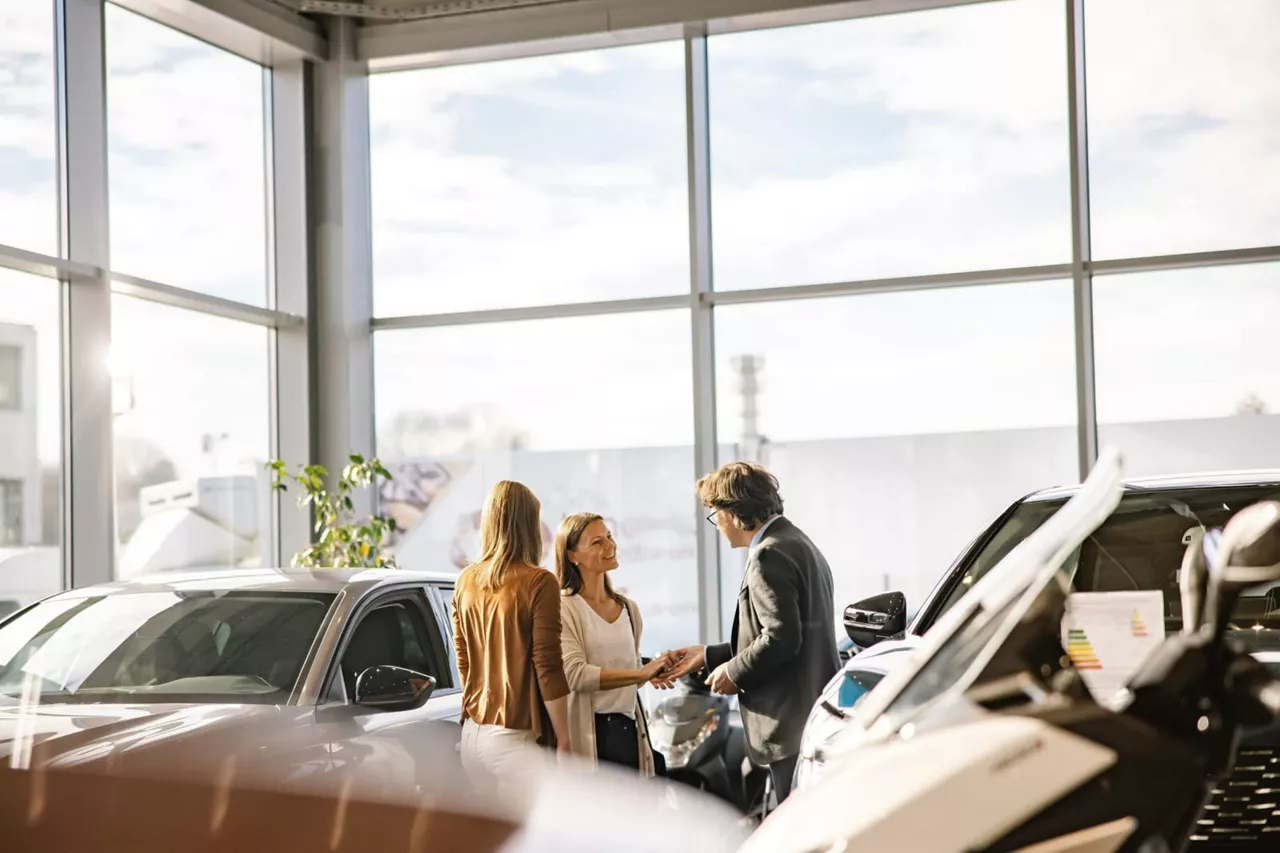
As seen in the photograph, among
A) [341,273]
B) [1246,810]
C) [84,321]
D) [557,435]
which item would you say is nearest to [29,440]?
[84,321]

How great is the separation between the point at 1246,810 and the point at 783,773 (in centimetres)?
187

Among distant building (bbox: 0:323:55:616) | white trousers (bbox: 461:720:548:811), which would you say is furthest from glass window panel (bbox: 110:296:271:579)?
white trousers (bbox: 461:720:548:811)

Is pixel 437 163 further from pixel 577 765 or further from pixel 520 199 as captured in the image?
pixel 577 765

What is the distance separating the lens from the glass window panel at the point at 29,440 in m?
7.61

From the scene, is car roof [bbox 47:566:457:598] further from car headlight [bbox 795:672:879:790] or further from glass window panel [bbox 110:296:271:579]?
glass window panel [bbox 110:296:271:579]

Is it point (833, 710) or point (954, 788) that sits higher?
point (954, 788)

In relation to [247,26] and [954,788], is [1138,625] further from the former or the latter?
[247,26]

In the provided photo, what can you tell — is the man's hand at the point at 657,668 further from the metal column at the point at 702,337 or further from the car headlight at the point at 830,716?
the metal column at the point at 702,337

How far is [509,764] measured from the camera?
3959mm

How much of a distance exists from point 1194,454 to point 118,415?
21.0 feet

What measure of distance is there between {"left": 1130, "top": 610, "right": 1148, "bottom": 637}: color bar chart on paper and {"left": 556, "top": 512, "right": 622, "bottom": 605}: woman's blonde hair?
2574 mm

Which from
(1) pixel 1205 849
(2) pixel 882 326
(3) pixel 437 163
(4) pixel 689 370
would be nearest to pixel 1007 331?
(2) pixel 882 326

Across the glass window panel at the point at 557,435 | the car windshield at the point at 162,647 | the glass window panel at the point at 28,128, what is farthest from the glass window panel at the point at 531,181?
the car windshield at the point at 162,647

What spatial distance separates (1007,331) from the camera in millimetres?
8938
